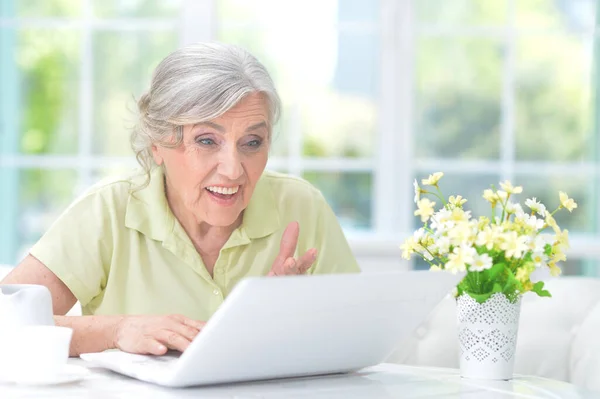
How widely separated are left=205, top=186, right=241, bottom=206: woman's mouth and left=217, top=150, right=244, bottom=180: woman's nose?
44mm

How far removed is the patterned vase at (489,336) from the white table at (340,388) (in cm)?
3

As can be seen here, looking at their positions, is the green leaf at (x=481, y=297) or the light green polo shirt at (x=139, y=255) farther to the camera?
the light green polo shirt at (x=139, y=255)

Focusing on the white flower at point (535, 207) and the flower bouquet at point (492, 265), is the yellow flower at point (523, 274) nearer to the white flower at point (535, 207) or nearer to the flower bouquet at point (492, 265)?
the flower bouquet at point (492, 265)

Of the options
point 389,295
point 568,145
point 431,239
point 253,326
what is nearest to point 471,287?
point 431,239

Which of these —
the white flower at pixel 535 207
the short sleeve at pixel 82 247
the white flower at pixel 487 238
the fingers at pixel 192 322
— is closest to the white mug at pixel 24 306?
the fingers at pixel 192 322

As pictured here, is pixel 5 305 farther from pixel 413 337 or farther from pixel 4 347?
pixel 413 337

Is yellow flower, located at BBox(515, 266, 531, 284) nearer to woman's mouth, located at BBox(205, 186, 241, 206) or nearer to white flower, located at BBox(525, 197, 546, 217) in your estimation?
white flower, located at BBox(525, 197, 546, 217)

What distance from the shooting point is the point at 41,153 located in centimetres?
434

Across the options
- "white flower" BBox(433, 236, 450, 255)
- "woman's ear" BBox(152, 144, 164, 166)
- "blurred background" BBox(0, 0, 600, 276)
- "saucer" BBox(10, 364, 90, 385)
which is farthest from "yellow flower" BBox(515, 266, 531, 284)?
"blurred background" BBox(0, 0, 600, 276)

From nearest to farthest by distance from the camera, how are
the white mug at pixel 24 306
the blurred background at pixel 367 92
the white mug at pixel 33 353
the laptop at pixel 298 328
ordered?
the laptop at pixel 298 328 → the white mug at pixel 33 353 → the white mug at pixel 24 306 → the blurred background at pixel 367 92

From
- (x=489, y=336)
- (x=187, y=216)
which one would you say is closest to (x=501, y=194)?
(x=489, y=336)

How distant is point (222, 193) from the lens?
6.82 feet

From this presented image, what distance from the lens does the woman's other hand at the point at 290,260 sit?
1762 mm

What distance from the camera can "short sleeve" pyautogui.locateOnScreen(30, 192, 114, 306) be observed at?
2072mm
